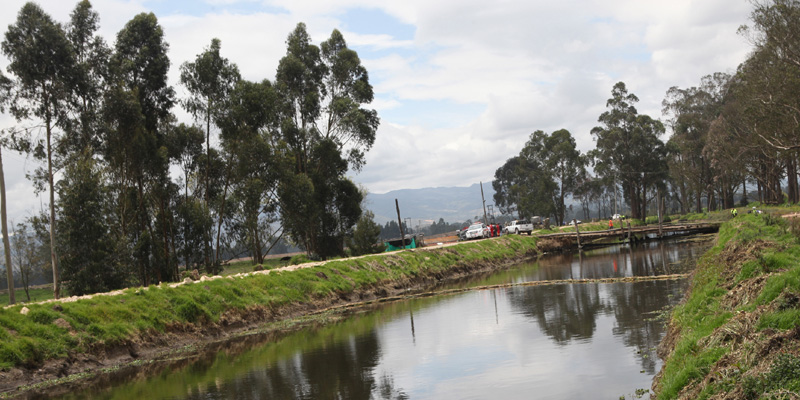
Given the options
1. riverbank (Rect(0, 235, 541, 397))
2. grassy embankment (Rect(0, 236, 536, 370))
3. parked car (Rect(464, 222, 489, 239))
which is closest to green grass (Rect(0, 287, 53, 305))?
riverbank (Rect(0, 235, 541, 397))

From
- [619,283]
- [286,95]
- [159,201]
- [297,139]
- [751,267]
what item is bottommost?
[619,283]

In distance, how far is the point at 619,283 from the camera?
107ft

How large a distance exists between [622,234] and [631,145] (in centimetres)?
2291

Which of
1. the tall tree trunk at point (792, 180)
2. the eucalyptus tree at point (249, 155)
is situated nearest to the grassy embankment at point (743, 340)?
the eucalyptus tree at point (249, 155)

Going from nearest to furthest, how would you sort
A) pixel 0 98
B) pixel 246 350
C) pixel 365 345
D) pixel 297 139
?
pixel 365 345
pixel 246 350
pixel 0 98
pixel 297 139

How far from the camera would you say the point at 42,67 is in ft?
120

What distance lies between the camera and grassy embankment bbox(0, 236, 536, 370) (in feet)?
66.3

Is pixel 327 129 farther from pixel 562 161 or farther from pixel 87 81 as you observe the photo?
pixel 562 161

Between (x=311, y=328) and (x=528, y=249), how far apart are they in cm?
4430

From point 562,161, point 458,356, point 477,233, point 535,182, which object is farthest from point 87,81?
point 535,182

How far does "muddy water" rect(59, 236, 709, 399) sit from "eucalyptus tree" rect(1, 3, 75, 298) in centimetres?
1970

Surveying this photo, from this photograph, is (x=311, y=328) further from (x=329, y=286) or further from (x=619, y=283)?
(x=619, y=283)

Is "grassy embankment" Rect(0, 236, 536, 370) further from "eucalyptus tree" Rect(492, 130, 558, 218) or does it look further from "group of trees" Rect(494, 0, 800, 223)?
"eucalyptus tree" Rect(492, 130, 558, 218)

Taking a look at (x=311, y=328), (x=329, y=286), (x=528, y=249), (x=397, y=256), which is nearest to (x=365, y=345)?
(x=311, y=328)
